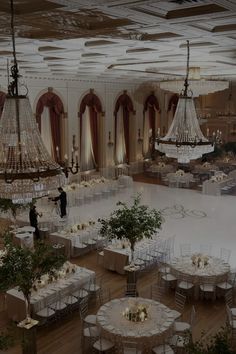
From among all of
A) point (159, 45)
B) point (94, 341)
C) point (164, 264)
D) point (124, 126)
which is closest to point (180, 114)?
point (159, 45)

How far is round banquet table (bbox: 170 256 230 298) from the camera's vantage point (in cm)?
1049

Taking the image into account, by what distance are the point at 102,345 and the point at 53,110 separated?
13.8 m

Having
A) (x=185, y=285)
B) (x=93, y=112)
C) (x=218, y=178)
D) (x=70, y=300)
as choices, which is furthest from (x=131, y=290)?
(x=93, y=112)

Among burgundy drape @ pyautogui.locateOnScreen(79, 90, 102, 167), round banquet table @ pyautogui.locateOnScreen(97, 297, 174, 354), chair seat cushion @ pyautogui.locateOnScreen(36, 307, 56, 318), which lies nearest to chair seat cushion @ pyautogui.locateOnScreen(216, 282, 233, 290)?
round banquet table @ pyautogui.locateOnScreen(97, 297, 174, 354)

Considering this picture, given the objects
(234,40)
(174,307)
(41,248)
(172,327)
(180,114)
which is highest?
(234,40)

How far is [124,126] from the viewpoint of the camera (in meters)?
24.3

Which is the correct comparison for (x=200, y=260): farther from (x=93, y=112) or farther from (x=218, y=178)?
(x=93, y=112)

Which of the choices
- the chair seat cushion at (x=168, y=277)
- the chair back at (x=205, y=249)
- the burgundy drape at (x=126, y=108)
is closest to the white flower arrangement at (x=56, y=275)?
the chair seat cushion at (x=168, y=277)

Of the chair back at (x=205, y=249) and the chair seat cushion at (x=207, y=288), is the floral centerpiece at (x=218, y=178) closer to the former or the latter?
the chair back at (x=205, y=249)

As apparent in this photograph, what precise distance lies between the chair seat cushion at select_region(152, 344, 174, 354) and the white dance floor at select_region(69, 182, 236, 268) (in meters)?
4.97

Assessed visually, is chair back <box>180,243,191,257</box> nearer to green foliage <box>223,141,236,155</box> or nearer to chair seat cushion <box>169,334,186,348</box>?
chair seat cushion <box>169,334,186,348</box>

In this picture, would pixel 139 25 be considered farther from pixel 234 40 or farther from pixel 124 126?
pixel 124 126

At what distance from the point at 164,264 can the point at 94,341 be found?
4.10 metres

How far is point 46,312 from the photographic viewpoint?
9.17m
